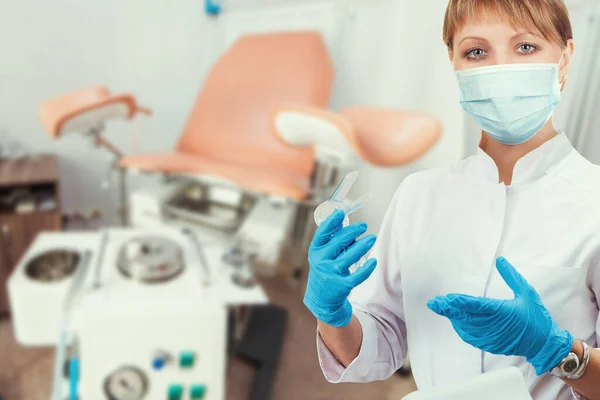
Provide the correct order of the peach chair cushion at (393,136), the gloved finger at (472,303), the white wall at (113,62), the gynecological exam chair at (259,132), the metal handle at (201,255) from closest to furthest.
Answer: the gloved finger at (472,303) → the peach chair cushion at (393,136) → the gynecological exam chair at (259,132) → the metal handle at (201,255) → the white wall at (113,62)

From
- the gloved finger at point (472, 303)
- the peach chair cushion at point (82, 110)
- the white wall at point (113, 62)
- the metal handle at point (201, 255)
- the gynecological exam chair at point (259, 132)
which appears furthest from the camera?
the white wall at point (113, 62)

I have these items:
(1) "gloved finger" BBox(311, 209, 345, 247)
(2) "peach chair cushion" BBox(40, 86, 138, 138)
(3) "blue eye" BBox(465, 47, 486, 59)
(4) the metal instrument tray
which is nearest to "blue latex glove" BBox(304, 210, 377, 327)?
(1) "gloved finger" BBox(311, 209, 345, 247)

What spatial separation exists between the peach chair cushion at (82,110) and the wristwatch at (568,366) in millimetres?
1266

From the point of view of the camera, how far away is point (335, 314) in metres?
0.28

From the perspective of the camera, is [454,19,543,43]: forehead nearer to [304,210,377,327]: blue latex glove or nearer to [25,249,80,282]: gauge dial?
[304,210,377,327]: blue latex glove

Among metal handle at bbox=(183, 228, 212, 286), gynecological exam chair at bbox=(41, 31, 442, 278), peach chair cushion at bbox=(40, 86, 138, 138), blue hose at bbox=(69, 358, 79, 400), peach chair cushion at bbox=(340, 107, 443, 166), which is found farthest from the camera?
peach chair cushion at bbox=(40, 86, 138, 138)

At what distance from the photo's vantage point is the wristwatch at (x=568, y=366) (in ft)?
0.77

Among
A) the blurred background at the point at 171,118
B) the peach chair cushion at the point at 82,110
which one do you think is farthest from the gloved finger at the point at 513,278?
the peach chair cushion at the point at 82,110

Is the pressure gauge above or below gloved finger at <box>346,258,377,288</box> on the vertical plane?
below

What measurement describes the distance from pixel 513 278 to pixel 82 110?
1260mm

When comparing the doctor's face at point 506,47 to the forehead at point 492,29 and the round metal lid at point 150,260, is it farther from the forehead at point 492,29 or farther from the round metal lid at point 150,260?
the round metal lid at point 150,260

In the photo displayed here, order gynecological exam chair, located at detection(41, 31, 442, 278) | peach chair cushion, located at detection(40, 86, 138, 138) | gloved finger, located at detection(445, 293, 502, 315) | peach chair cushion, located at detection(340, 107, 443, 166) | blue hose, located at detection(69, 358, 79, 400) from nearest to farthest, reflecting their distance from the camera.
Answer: gloved finger, located at detection(445, 293, 502, 315) < peach chair cushion, located at detection(340, 107, 443, 166) < gynecological exam chair, located at detection(41, 31, 442, 278) < blue hose, located at detection(69, 358, 79, 400) < peach chair cushion, located at detection(40, 86, 138, 138)

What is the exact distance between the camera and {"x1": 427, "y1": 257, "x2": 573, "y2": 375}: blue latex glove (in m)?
0.23

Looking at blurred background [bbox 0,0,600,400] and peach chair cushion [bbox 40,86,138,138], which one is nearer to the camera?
blurred background [bbox 0,0,600,400]
